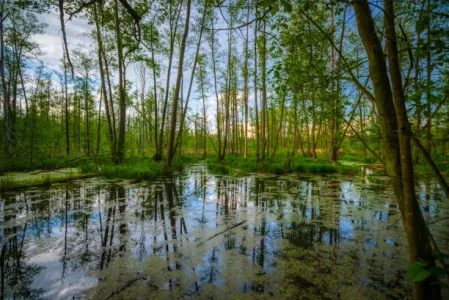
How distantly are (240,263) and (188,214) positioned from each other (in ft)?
6.56

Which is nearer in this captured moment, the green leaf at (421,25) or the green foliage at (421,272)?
the green foliage at (421,272)

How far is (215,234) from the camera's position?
3074mm

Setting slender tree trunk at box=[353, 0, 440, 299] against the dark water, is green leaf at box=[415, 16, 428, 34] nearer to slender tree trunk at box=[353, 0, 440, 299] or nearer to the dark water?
slender tree trunk at box=[353, 0, 440, 299]

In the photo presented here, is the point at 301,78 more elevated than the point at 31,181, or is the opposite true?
the point at 301,78

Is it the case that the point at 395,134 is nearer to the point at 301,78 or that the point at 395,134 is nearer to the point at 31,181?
the point at 301,78

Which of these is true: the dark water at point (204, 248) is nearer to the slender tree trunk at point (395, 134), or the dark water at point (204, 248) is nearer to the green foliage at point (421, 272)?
the slender tree trunk at point (395, 134)

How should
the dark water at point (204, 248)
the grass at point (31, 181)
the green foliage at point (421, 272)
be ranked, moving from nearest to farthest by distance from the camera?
the green foliage at point (421, 272) < the dark water at point (204, 248) < the grass at point (31, 181)

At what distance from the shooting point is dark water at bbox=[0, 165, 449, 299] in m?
1.84

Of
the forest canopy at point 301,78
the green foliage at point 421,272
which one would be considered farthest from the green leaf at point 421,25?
the green foliage at point 421,272

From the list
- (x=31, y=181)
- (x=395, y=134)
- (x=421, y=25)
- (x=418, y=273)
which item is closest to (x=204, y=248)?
(x=418, y=273)

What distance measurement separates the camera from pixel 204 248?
2.62 meters

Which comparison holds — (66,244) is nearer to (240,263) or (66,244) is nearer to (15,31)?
(240,263)

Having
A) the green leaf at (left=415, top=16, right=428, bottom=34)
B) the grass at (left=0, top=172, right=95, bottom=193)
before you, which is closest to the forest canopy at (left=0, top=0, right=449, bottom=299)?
the green leaf at (left=415, top=16, right=428, bottom=34)

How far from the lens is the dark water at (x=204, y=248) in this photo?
6.05 feet
